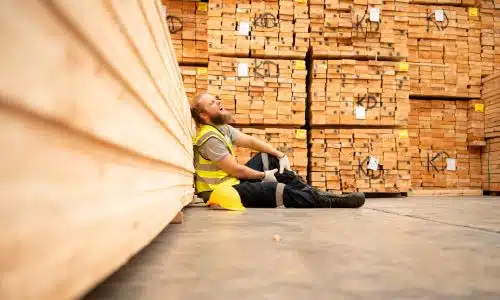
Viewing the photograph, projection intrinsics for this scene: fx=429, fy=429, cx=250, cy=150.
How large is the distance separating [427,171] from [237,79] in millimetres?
4039

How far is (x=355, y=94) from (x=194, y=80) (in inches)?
109

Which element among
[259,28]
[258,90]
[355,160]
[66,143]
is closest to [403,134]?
[355,160]

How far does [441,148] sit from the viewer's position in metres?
8.16

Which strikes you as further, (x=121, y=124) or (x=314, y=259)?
(x=314, y=259)

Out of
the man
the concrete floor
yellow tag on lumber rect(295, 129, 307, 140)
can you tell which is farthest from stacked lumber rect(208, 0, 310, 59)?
the concrete floor

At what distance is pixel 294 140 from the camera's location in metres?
6.98

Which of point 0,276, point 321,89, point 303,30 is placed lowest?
point 0,276

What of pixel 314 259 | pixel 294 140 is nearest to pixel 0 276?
pixel 314 259

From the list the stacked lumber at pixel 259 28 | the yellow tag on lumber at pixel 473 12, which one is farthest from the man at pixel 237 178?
the yellow tag on lumber at pixel 473 12

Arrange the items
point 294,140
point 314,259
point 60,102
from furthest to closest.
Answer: point 294,140
point 314,259
point 60,102

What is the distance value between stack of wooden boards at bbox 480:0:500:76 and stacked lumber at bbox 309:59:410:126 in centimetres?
247

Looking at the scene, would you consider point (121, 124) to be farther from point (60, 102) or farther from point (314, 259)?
point (314, 259)

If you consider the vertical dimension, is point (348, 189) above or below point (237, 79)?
below

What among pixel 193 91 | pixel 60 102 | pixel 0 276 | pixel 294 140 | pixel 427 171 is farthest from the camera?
pixel 427 171
